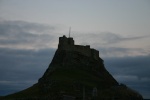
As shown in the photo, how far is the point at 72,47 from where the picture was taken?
115 m

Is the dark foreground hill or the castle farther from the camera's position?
the castle

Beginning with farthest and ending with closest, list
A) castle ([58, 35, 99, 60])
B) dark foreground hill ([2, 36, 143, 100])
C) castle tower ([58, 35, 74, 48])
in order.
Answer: castle ([58, 35, 99, 60]), castle tower ([58, 35, 74, 48]), dark foreground hill ([2, 36, 143, 100])

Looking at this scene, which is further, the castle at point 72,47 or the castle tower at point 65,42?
the castle at point 72,47

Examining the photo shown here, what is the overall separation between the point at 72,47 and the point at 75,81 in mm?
23689

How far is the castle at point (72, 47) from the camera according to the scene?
11344 cm

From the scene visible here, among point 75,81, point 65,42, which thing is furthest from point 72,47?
point 75,81

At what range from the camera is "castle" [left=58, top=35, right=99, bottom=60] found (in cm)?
11344

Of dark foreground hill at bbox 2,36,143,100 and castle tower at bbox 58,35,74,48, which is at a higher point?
castle tower at bbox 58,35,74,48

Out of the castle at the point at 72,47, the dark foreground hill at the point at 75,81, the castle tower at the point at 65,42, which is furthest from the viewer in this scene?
the castle at the point at 72,47

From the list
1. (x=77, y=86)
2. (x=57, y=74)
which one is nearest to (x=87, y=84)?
(x=77, y=86)

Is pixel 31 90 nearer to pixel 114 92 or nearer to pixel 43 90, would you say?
pixel 43 90

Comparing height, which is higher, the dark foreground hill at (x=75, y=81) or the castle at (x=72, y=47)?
the castle at (x=72, y=47)

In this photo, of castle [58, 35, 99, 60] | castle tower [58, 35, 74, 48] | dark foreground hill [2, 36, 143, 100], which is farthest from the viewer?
castle [58, 35, 99, 60]

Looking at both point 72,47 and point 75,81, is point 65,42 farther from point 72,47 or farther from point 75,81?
point 75,81
